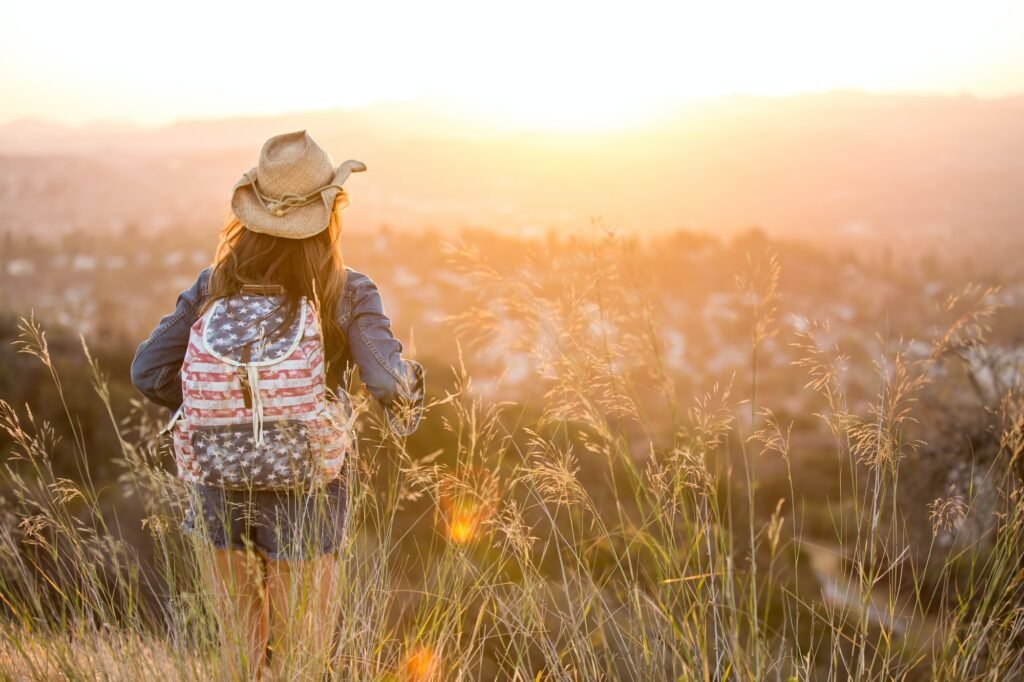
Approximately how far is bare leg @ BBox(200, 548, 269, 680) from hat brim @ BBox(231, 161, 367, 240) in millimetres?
844

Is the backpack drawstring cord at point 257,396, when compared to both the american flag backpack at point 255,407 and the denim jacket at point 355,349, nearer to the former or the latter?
the american flag backpack at point 255,407

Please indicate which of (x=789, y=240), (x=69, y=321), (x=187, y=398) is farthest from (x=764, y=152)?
(x=187, y=398)

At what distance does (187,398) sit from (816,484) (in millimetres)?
7873

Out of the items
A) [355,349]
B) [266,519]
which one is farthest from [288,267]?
[266,519]

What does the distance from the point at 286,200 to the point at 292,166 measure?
13 centimetres

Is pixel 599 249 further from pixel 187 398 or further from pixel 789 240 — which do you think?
pixel 789 240

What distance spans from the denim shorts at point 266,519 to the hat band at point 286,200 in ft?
2.50

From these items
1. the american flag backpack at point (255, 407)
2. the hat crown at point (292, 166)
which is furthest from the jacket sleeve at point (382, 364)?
the hat crown at point (292, 166)

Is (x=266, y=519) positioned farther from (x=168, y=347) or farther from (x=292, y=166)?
(x=292, y=166)

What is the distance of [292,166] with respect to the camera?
2.27 m

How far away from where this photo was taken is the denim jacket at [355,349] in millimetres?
2111

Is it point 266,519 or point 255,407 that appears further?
point 266,519

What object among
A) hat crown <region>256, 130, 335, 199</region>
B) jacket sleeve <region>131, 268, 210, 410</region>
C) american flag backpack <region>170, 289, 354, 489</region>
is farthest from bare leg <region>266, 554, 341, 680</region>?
hat crown <region>256, 130, 335, 199</region>

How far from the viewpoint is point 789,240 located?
20906 mm
